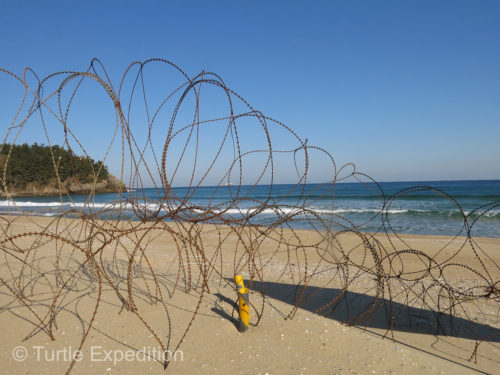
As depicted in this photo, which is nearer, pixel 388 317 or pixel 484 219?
→ pixel 388 317

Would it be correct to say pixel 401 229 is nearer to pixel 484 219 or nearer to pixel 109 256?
pixel 484 219

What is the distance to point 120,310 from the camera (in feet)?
11.9

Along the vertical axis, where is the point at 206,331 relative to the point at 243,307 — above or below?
below

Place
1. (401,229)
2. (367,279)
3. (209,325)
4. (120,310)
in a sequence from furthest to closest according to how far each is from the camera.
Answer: (401,229), (367,279), (120,310), (209,325)

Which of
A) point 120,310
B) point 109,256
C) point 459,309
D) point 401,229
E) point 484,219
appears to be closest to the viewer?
point 120,310

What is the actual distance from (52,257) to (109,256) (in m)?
1.48

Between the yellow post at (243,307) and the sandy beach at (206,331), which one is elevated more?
the yellow post at (243,307)

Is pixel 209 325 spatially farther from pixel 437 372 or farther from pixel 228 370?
pixel 437 372

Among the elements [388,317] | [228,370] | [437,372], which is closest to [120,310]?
[228,370]

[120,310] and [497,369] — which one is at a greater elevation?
[120,310]

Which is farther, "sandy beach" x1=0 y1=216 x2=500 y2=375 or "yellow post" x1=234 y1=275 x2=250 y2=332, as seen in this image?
"yellow post" x1=234 y1=275 x2=250 y2=332

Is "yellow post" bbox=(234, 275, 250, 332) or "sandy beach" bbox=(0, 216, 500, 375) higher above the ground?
"yellow post" bbox=(234, 275, 250, 332)

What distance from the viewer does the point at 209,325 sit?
3328mm

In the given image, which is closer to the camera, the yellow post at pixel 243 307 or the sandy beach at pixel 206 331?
the sandy beach at pixel 206 331
